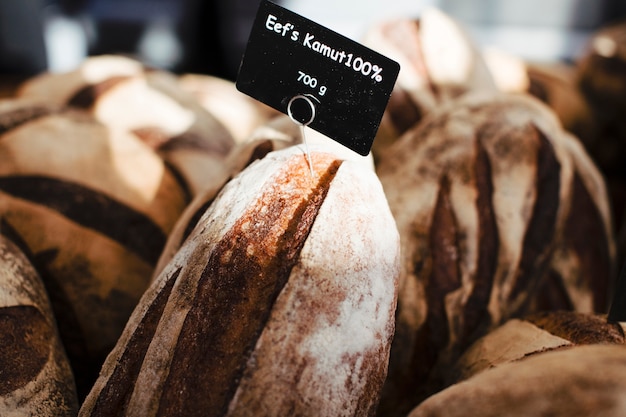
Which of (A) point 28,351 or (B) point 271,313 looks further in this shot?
(A) point 28,351

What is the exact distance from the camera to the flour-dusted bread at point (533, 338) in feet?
2.91

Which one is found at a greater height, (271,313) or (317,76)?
(317,76)

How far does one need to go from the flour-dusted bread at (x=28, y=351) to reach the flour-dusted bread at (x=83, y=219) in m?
0.11

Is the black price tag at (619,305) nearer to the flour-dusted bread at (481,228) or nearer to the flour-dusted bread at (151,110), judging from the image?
the flour-dusted bread at (481,228)

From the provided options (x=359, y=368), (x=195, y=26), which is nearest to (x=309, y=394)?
(x=359, y=368)

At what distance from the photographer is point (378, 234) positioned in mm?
854

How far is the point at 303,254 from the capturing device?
0.78m

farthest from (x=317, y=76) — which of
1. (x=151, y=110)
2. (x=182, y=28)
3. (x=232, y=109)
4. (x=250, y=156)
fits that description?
(x=182, y=28)

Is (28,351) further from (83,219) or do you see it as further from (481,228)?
(481,228)

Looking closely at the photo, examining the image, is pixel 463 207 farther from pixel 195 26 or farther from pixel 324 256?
pixel 195 26

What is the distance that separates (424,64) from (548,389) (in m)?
1.12

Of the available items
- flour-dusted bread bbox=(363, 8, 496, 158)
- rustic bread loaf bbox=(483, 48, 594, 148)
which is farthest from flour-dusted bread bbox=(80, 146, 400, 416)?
rustic bread loaf bbox=(483, 48, 594, 148)

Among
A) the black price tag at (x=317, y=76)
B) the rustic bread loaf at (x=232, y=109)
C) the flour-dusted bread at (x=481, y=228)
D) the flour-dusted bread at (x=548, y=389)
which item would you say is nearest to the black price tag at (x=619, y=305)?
the flour-dusted bread at (x=548, y=389)

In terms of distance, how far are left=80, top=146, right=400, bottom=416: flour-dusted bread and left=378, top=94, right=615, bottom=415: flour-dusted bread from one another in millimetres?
290
